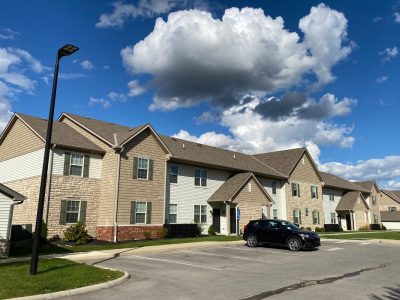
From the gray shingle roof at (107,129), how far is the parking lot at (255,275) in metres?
10.2

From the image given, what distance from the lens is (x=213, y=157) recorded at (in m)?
35.3

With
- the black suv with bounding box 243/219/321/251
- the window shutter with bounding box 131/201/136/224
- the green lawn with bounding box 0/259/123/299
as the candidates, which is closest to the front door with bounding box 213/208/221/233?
the window shutter with bounding box 131/201/136/224

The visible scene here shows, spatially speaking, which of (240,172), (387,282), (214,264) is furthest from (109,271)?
(240,172)

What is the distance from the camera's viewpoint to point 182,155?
31094mm

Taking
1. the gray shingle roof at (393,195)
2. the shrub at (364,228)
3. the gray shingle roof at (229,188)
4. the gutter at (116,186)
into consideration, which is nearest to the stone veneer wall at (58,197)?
the gutter at (116,186)

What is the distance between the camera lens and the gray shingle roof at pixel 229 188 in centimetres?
3203

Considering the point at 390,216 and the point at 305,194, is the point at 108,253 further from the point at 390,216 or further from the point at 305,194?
the point at 390,216

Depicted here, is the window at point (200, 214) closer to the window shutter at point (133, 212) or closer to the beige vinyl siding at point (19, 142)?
the window shutter at point (133, 212)

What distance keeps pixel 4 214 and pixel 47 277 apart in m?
6.95

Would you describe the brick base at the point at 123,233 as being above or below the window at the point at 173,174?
below

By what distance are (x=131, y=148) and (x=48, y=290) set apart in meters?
17.5

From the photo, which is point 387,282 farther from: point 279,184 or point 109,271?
point 279,184

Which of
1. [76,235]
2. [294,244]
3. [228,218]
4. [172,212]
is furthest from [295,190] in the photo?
[76,235]

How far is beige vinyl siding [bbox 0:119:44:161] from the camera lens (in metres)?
26.3
